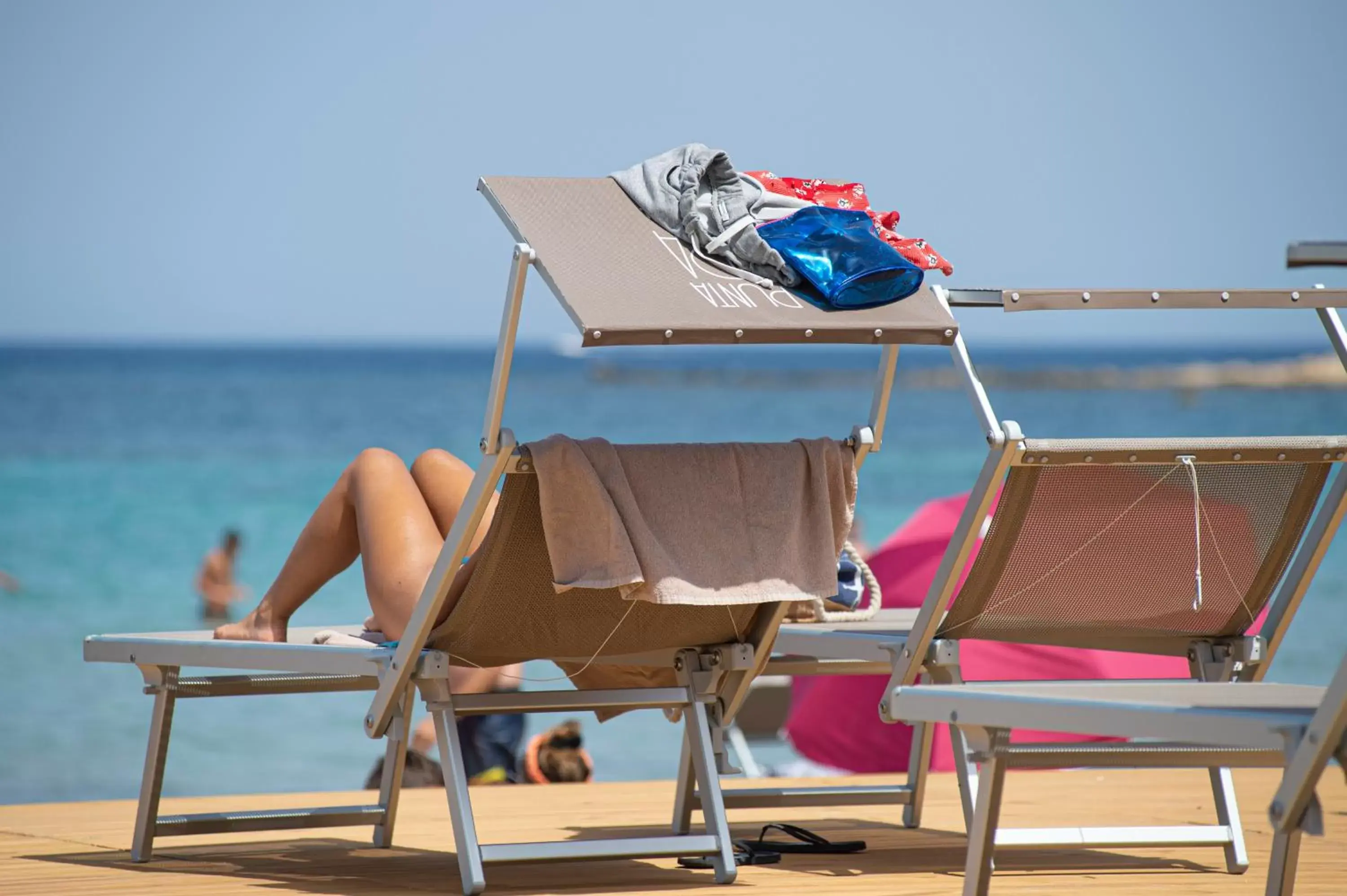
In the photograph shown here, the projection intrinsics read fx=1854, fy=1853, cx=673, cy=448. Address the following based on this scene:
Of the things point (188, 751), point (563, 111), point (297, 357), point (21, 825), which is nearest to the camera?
point (21, 825)

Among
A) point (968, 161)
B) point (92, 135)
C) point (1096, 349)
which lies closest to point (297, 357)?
point (92, 135)

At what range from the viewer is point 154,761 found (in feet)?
11.1

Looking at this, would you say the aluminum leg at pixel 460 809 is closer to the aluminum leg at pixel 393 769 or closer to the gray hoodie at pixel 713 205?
the aluminum leg at pixel 393 769

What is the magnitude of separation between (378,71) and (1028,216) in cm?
1463

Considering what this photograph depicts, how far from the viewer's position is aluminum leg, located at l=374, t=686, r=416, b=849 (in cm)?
326

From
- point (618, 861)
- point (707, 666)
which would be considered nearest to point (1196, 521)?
point (707, 666)

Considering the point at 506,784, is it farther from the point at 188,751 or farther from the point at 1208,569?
the point at 188,751

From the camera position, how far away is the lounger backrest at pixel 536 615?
2.93 meters

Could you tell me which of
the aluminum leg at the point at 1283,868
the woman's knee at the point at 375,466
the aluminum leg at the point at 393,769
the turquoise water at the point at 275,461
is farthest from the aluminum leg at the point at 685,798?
the turquoise water at the point at 275,461

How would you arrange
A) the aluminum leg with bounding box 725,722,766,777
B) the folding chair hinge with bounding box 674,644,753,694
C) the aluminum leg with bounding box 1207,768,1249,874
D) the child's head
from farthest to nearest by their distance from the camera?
the aluminum leg with bounding box 725,722,766,777
the child's head
the aluminum leg with bounding box 1207,768,1249,874
the folding chair hinge with bounding box 674,644,753,694

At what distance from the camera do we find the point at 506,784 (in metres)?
4.79

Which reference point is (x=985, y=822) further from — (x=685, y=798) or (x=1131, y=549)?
(x=685, y=798)

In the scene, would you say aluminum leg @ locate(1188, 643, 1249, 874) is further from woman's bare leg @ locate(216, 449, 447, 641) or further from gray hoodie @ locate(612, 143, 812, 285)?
woman's bare leg @ locate(216, 449, 447, 641)

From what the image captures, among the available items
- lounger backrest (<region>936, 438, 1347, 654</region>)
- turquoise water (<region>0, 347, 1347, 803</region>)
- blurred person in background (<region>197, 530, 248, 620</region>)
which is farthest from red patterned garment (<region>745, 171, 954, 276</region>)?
blurred person in background (<region>197, 530, 248, 620</region>)
